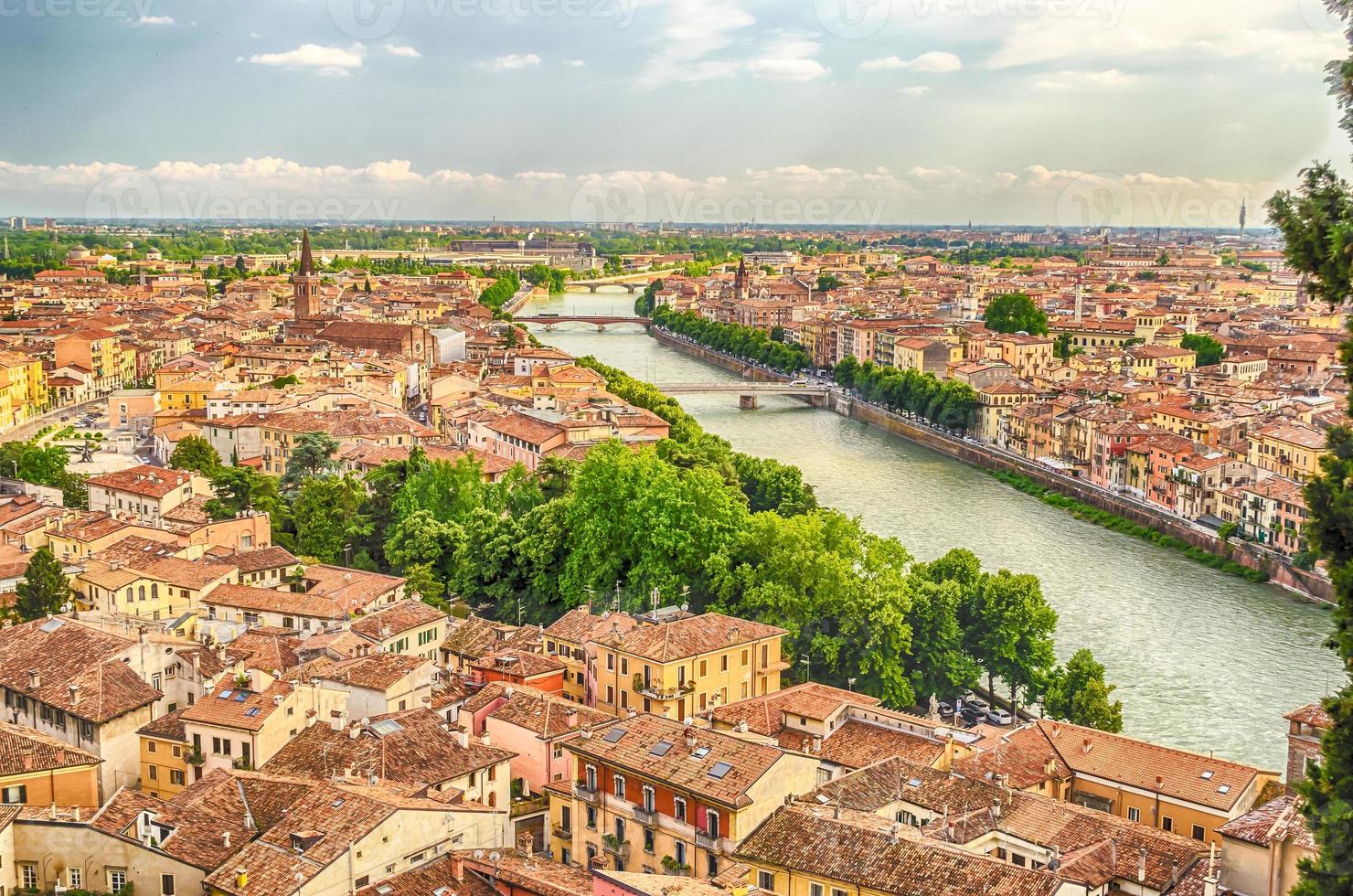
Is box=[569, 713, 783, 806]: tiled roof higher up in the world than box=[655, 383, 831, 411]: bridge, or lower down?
higher up

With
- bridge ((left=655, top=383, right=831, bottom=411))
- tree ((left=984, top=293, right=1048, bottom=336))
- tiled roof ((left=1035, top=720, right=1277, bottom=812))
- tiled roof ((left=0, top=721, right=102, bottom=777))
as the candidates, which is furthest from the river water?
tree ((left=984, top=293, right=1048, bottom=336))

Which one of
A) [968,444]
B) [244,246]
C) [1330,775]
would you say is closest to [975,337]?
[968,444]

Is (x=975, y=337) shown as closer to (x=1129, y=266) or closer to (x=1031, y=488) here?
(x=1031, y=488)

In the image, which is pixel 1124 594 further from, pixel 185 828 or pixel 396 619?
pixel 185 828

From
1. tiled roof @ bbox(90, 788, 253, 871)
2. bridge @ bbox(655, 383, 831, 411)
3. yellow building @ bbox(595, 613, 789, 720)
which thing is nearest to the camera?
tiled roof @ bbox(90, 788, 253, 871)

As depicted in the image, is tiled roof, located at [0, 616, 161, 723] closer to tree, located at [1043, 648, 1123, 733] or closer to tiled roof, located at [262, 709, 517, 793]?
tiled roof, located at [262, 709, 517, 793]

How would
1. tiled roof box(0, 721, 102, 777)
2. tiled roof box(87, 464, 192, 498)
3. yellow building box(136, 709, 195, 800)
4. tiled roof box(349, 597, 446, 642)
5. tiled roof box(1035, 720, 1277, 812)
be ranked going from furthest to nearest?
tiled roof box(87, 464, 192, 498) < tiled roof box(349, 597, 446, 642) < tiled roof box(1035, 720, 1277, 812) < yellow building box(136, 709, 195, 800) < tiled roof box(0, 721, 102, 777)

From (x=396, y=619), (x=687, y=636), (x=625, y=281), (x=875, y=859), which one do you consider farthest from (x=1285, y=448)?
(x=625, y=281)

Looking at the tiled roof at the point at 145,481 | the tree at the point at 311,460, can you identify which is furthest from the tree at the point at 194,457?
the tiled roof at the point at 145,481
